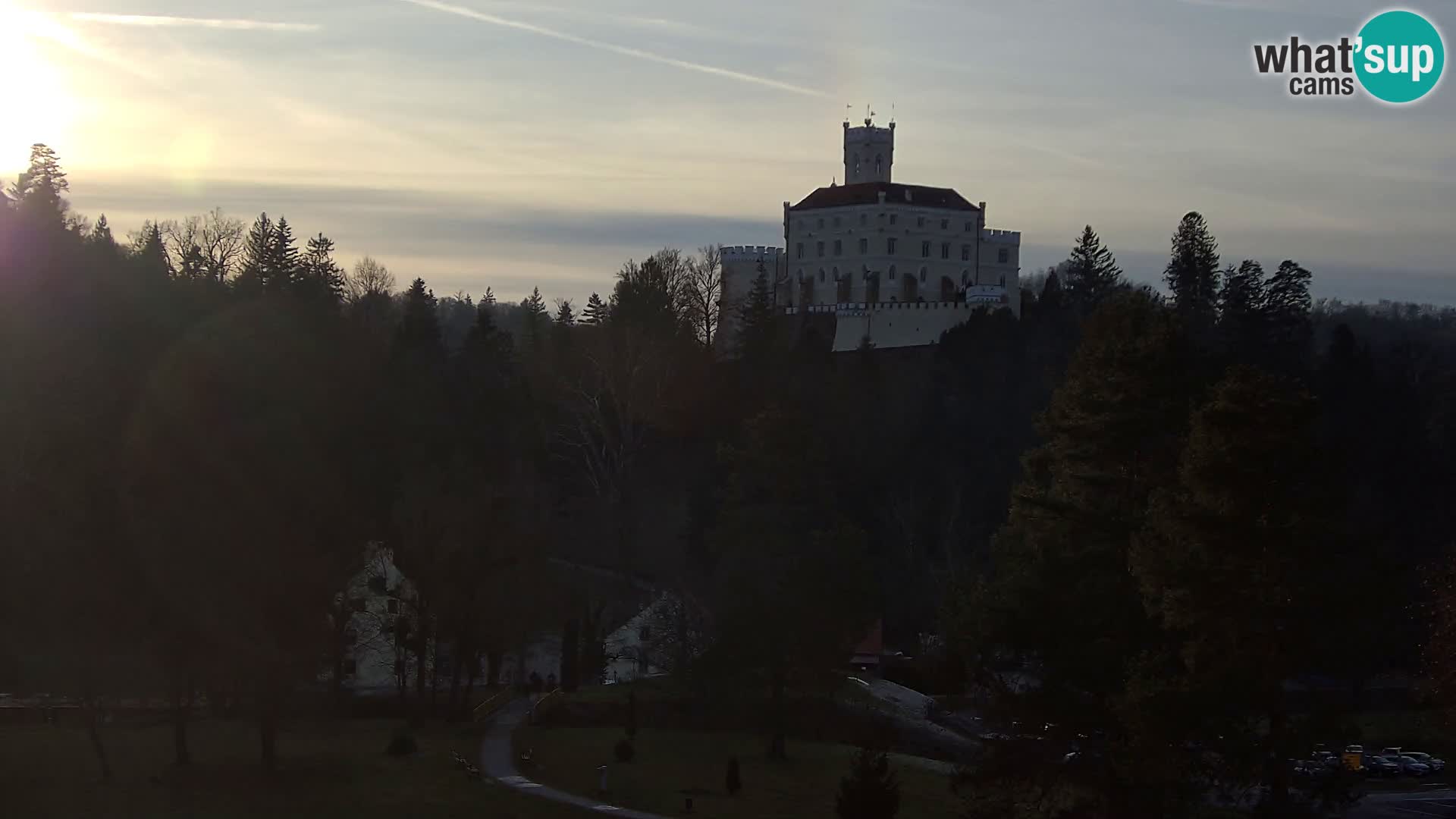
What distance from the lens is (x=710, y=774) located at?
129 ft

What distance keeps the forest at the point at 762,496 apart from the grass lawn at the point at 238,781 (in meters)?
1.38

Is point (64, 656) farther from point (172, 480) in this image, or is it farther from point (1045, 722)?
point (1045, 722)

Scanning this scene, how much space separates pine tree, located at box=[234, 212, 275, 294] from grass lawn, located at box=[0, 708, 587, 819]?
36.5 m

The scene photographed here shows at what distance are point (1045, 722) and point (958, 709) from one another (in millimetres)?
27691

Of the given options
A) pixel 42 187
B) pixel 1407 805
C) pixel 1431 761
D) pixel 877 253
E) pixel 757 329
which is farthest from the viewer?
pixel 877 253

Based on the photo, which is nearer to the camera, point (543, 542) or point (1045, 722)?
point (1045, 722)

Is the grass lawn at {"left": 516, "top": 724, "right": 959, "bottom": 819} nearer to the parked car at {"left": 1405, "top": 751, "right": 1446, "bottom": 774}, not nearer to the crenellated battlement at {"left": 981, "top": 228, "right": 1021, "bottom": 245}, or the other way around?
the parked car at {"left": 1405, "top": 751, "right": 1446, "bottom": 774}

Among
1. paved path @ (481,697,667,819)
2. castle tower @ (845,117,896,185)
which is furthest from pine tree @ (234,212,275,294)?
castle tower @ (845,117,896,185)

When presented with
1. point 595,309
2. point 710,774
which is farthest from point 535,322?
point 710,774

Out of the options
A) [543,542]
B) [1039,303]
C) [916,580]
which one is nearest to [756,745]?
[543,542]

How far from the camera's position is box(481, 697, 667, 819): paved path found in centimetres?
3319

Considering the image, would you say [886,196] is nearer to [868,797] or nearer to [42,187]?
[42,187]

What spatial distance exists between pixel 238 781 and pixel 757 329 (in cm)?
6321

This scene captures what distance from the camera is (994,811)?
2697 centimetres
